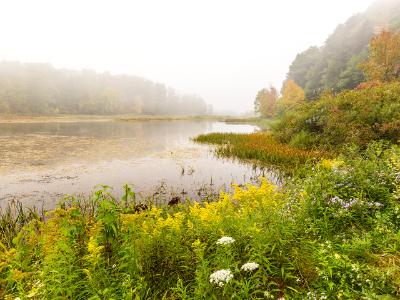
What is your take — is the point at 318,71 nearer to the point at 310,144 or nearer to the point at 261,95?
the point at 261,95

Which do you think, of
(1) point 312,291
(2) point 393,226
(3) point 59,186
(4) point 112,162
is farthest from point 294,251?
(4) point 112,162

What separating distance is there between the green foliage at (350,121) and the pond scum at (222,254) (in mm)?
8882

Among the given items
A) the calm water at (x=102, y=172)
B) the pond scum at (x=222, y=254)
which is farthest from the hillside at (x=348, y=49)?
the pond scum at (x=222, y=254)

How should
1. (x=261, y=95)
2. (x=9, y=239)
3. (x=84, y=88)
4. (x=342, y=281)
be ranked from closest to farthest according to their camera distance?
(x=342, y=281)
(x=9, y=239)
(x=261, y=95)
(x=84, y=88)

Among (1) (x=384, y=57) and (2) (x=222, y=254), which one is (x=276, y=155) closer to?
(2) (x=222, y=254)

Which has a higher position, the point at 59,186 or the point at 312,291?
the point at 312,291

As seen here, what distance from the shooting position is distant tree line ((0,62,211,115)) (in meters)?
82.4

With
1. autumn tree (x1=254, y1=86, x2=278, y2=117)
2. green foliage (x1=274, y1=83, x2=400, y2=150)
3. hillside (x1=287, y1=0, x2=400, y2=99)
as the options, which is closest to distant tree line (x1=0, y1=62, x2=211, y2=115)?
autumn tree (x1=254, y1=86, x2=278, y2=117)

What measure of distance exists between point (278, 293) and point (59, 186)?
9.64 metres

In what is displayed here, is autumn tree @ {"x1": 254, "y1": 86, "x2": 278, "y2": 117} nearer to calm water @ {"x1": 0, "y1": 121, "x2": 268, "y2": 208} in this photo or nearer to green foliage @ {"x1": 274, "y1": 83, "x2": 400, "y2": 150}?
green foliage @ {"x1": 274, "y1": 83, "x2": 400, "y2": 150}

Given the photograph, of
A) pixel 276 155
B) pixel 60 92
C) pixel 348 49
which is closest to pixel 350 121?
pixel 276 155

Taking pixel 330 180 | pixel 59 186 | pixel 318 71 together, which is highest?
pixel 318 71

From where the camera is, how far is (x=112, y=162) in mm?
14906

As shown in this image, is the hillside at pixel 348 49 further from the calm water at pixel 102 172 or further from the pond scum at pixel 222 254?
the pond scum at pixel 222 254
